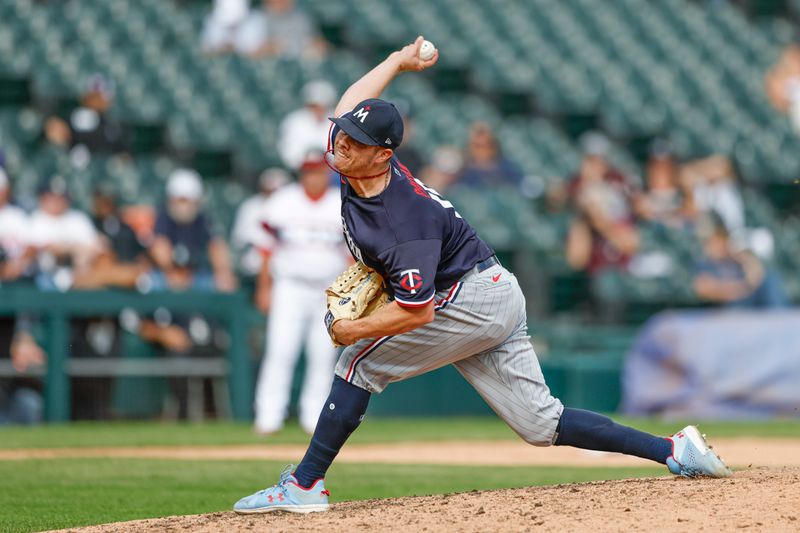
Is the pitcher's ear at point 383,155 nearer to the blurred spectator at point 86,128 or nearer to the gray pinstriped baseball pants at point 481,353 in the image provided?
the gray pinstriped baseball pants at point 481,353

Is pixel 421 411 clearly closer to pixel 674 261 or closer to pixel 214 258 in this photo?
pixel 214 258

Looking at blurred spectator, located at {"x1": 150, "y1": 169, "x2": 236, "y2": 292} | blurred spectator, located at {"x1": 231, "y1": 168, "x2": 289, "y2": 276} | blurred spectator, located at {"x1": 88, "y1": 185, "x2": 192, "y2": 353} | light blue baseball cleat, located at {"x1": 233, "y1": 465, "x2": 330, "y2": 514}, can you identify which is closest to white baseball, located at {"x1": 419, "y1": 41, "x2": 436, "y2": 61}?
light blue baseball cleat, located at {"x1": 233, "y1": 465, "x2": 330, "y2": 514}

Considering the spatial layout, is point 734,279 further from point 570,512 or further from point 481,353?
point 570,512

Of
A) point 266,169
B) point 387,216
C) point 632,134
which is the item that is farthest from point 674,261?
point 387,216

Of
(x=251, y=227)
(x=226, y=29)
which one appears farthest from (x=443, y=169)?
(x=226, y=29)

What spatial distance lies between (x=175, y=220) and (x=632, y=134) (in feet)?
24.4

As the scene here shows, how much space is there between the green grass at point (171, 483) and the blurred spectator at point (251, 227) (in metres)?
4.58

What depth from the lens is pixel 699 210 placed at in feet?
50.1

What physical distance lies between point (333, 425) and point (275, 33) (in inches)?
423

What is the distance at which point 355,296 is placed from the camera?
198 inches

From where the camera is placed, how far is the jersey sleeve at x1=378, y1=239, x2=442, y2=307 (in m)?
4.80

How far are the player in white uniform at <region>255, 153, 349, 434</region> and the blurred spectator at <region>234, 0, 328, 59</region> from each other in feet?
16.9

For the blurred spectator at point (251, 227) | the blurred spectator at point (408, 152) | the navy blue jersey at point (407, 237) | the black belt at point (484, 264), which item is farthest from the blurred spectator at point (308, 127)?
the navy blue jersey at point (407, 237)

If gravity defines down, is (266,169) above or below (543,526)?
above
